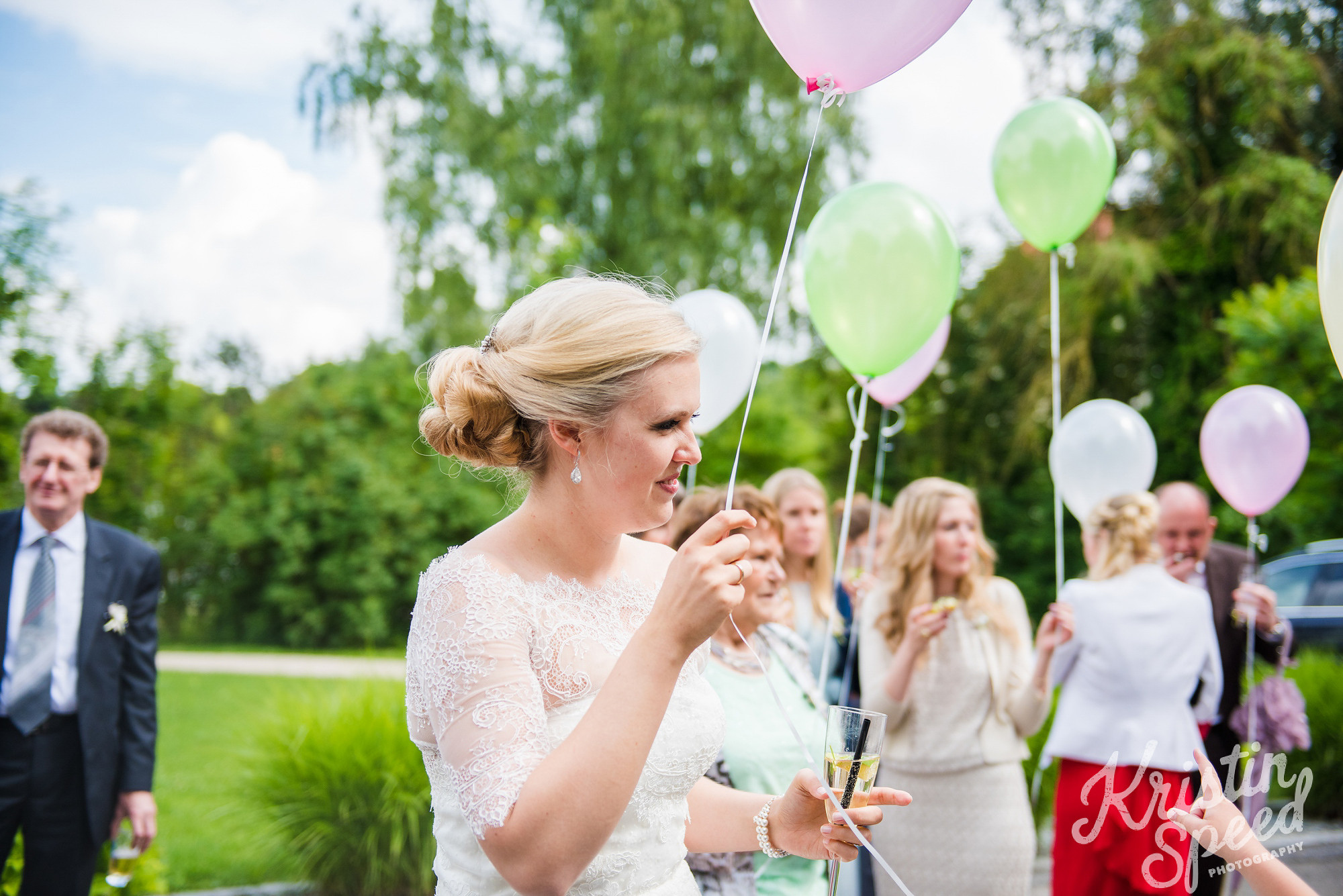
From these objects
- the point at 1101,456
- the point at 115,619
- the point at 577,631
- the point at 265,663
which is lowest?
the point at 265,663

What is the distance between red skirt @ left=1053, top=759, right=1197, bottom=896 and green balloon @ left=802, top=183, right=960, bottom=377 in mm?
1850

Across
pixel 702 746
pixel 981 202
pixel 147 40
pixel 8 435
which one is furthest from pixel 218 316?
pixel 702 746

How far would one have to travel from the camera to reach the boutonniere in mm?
3406

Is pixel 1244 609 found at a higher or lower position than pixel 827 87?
lower

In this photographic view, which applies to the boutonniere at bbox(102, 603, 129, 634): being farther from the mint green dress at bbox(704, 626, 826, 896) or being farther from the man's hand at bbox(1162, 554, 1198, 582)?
the man's hand at bbox(1162, 554, 1198, 582)

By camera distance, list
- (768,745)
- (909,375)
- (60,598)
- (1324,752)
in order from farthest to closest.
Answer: (1324,752) → (909,375) → (60,598) → (768,745)

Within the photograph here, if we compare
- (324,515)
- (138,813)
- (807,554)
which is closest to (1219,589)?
(807,554)

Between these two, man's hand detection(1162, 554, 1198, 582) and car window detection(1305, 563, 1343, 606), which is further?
car window detection(1305, 563, 1343, 606)

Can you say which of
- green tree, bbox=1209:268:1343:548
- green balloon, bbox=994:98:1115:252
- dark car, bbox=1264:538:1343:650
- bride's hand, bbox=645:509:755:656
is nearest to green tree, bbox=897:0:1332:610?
dark car, bbox=1264:538:1343:650

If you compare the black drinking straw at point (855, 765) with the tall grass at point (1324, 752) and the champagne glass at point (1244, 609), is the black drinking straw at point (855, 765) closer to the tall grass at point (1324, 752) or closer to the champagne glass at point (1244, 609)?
the champagne glass at point (1244, 609)

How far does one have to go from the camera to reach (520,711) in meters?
1.40

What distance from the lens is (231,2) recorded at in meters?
10.9

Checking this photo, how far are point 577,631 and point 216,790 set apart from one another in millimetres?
6130

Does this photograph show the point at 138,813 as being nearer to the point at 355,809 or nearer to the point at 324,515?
the point at 355,809
